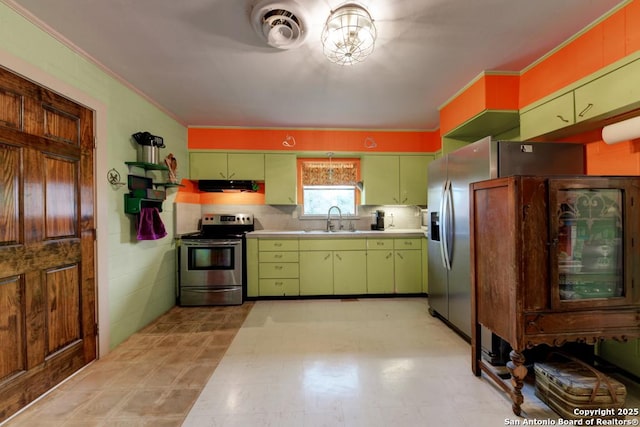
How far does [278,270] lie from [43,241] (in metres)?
2.42

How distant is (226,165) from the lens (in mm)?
3955

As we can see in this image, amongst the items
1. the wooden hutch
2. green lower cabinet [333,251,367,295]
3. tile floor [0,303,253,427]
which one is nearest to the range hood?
green lower cabinet [333,251,367,295]

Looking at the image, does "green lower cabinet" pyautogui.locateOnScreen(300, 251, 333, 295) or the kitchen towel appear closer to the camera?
the kitchen towel

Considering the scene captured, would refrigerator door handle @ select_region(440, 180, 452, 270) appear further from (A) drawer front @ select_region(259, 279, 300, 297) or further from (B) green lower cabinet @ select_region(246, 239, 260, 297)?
(B) green lower cabinet @ select_region(246, 239, 260, 297)

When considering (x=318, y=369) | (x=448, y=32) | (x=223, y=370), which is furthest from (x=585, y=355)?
(x=223, y=370)

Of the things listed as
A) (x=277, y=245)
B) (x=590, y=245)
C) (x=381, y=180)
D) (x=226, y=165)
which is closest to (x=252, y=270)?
(x=277, y=245)

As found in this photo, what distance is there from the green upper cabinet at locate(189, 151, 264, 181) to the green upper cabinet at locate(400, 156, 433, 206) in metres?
2.20

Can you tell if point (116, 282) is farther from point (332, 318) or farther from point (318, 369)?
point (332, 318)

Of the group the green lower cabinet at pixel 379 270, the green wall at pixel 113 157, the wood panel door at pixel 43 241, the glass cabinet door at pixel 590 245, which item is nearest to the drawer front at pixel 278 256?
the green lower cabinet at pixel 379 270

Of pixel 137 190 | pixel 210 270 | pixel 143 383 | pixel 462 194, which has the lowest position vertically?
pixel 143 383

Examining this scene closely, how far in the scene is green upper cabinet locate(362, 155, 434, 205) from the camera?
4094 mm

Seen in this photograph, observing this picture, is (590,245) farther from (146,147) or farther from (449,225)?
(146,147)

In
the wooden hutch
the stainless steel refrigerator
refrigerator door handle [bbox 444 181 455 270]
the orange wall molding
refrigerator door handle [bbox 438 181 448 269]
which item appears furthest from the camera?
refrigerator door handle [bbox 438 181 448 269]

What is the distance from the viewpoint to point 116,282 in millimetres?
2455
